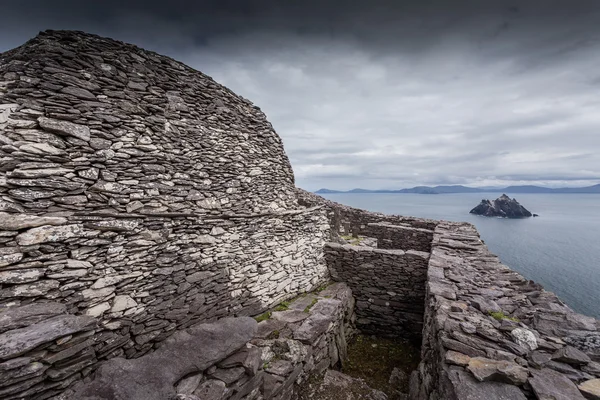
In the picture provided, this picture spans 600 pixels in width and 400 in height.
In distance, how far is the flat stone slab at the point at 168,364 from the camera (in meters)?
3.85

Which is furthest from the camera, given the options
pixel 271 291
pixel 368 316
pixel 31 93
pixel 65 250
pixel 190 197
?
pixel 368 316

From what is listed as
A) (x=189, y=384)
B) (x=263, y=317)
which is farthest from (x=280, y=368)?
(x=189, y=384)

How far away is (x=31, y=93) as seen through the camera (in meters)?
5.36

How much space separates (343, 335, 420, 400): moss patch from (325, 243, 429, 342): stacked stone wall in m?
0.42

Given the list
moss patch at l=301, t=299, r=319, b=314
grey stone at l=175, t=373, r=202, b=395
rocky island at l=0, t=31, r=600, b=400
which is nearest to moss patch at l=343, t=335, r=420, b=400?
rocky island at l=0, t=31, r=600, b=400

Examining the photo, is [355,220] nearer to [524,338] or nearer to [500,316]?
[500,316]

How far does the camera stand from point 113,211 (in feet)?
19.7

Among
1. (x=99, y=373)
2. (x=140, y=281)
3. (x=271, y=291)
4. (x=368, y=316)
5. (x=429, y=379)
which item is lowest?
(x=368, y=316)

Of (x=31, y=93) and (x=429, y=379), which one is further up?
(x=31, y=93)

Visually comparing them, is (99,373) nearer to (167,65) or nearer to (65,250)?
(65,250)

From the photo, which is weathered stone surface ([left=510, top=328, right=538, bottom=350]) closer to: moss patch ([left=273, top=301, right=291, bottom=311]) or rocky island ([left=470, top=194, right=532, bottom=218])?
moss patch ([left=273, top=301, right=291, bottom=311])

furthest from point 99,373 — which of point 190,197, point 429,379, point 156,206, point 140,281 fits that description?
point 429,379

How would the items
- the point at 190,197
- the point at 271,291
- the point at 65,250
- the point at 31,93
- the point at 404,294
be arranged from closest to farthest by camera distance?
the point at 65,250, the point at 31,93, the point at 190,197, the point at 271,291, the point at 404,294

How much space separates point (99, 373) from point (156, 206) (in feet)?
12.8
